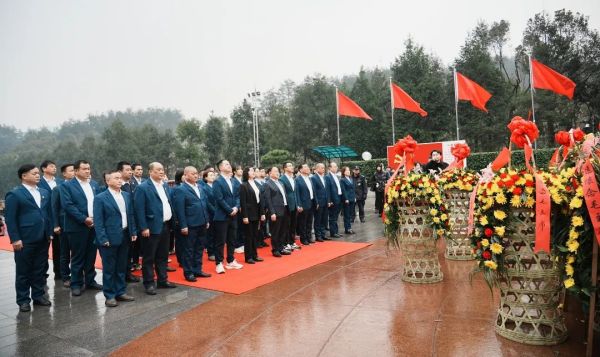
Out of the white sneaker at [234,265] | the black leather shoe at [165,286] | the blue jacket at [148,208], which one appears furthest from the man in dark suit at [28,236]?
the white sneaker at [234,265]

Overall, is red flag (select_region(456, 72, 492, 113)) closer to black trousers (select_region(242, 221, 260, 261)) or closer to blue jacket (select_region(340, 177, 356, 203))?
blue jacket (select_region(340, 177, 356, 203))

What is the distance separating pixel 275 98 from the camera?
5869 centimetres

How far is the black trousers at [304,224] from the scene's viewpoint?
8.46 meters

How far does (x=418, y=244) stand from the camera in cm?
505

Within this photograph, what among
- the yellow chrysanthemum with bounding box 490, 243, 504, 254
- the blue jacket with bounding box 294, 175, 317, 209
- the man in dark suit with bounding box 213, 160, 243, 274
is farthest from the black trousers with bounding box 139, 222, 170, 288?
the yellow chrysanthemum with bounding box 490, 243, 504, 254

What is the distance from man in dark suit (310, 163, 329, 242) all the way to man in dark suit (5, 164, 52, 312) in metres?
5.20

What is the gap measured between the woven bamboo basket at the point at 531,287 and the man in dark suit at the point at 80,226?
5.11m

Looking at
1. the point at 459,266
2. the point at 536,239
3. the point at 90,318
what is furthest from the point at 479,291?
the point at 90,318

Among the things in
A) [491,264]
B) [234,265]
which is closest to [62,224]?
[234,265]

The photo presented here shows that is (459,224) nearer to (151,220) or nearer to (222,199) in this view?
(222,199)

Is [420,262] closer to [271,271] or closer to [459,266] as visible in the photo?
[459,266]

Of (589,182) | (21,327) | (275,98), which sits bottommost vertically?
(21,327)

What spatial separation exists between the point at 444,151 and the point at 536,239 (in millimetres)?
15597

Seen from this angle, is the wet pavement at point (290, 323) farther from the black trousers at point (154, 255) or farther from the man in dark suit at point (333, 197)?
the man in dark suit at point (333, 197)
